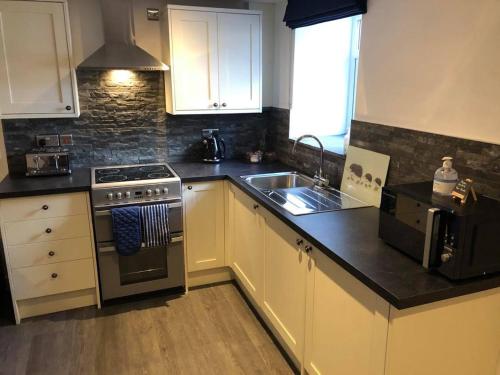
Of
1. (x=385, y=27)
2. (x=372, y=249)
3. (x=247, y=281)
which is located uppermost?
(x=385, y=27)

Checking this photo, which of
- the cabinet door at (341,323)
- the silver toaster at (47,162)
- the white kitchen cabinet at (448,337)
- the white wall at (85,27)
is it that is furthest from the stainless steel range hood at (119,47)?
the white kitchen cabinet at (448,337)

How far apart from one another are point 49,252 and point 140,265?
0.60m

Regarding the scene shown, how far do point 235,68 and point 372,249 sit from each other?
75.6 inches

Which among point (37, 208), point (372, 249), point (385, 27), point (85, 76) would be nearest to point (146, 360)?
point (37, 208)

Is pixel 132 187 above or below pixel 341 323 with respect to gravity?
above

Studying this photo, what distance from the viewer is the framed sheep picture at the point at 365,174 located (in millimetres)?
2236

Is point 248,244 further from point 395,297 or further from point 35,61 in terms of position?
point 35,61

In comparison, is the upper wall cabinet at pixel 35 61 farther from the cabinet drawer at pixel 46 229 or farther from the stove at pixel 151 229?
the cabinet drawer at pixel 46 229

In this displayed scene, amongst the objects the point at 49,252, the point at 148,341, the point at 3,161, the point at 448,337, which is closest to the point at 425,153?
the point at 448,337

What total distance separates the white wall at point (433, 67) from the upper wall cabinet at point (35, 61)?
1925 mm

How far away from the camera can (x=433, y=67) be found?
1872 millimetres

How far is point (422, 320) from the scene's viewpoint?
4.67ft

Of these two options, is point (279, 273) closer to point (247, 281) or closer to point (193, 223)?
point (247, 281)

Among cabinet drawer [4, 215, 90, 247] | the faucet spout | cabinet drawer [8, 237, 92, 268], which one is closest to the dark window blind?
the faucet spout
